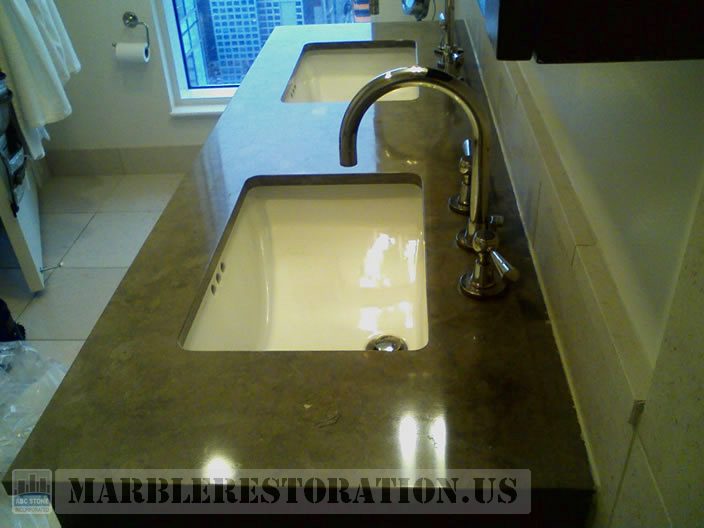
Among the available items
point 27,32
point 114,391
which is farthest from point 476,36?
point 27,32

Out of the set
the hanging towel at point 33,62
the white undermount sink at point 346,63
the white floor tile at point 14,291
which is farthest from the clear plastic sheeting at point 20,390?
the white undermount sink at point 346,63

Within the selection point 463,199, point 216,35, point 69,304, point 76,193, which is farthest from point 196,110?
point 463,199

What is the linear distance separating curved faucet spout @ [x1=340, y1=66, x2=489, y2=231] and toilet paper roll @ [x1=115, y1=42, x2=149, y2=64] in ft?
7.64

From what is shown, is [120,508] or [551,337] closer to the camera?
[120,508]

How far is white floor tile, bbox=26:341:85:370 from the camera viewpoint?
202 centimetres

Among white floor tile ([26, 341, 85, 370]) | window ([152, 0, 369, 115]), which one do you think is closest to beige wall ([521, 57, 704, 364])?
white floor tile ([26, 341, 85, 370])

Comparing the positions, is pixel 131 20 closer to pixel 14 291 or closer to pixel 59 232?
pixel 59 232

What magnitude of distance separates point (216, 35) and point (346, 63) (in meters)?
1.34

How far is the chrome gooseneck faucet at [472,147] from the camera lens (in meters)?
0.72

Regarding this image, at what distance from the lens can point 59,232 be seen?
269cm

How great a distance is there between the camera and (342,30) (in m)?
2.02

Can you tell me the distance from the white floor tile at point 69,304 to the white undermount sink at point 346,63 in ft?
3.63

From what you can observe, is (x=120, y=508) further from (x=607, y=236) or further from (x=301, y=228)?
(x=301, y=228)

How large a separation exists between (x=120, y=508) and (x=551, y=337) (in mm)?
523
